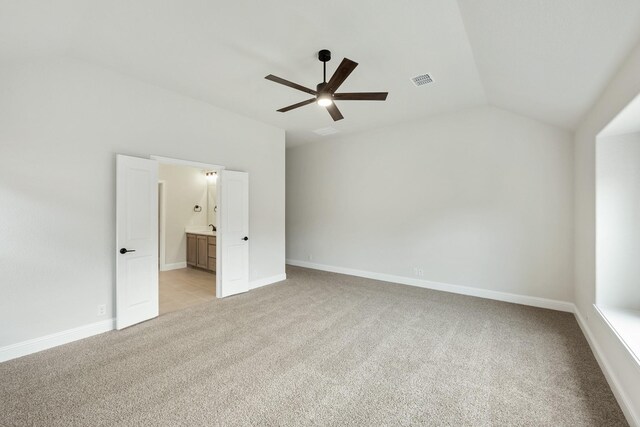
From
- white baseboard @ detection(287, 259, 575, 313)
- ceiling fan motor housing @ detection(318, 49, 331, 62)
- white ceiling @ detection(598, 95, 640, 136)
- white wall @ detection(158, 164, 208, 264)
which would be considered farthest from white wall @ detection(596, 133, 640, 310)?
white wall @ detection(158, 164, 208, 264)

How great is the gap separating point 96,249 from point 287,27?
321 cm

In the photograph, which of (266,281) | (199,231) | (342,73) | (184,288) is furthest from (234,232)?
(342,73)

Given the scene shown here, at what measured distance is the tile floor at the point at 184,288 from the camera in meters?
4.23

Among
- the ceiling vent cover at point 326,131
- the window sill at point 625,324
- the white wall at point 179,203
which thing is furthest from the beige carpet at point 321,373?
the ceiling vent cover at point 326,131

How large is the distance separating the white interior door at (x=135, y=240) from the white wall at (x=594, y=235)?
465 centimetres

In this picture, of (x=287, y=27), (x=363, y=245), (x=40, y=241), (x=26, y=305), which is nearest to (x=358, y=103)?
(x=287, y=27)

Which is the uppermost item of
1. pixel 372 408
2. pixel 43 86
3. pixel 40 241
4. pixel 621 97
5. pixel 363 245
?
pixel 43 86

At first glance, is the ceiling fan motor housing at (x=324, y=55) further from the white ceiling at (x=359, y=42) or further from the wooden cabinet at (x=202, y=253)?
the wooden cabinet at (x=202, y=253)

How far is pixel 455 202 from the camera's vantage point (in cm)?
477

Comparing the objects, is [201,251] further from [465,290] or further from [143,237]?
[465,290]

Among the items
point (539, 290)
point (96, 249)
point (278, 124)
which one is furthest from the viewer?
point (278, 124)

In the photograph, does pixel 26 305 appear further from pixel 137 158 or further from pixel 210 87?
pixel 210 87

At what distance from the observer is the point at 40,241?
2.83 meters

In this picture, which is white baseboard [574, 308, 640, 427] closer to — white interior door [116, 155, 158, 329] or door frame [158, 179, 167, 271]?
white interior door [116, 155, 158, 329]
